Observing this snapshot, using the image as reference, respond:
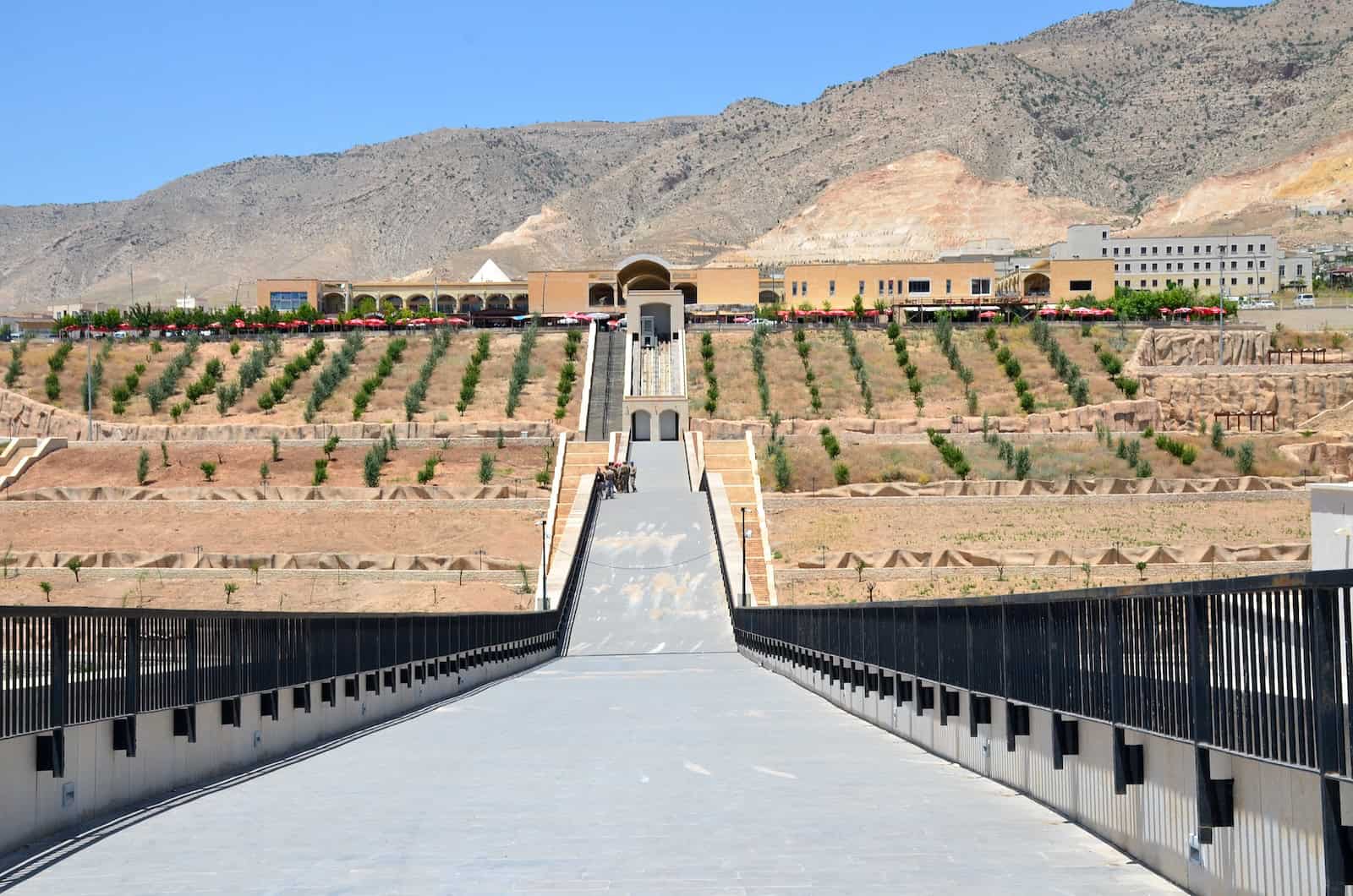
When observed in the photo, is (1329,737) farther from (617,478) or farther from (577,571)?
(617,478)

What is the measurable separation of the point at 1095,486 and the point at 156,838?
5040 cm

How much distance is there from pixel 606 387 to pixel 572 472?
63.9 ft

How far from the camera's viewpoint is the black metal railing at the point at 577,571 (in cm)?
4097

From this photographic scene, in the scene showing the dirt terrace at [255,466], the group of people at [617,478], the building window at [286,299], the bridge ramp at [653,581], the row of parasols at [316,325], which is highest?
the building window at [286,299]

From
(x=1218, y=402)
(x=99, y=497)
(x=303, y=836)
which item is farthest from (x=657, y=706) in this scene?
(x=1218, y=402)

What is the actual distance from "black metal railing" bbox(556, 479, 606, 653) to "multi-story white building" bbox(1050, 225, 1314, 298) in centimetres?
8510

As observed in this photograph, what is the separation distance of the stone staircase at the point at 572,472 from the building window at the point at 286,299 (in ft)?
162

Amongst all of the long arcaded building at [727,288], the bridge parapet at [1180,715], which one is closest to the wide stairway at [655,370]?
the long arcaded building at [727,288]

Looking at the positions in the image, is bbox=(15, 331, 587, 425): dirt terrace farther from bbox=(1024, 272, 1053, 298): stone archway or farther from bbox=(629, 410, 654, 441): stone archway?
bbox=(1024, 272, 1053, 298): stone archway

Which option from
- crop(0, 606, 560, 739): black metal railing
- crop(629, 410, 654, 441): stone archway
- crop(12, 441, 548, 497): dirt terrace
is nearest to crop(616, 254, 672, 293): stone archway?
crop(629, 410, 654, 441): stone archway

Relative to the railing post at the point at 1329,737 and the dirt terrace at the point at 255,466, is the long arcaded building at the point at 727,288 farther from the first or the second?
the railing post at the point at 1329,737

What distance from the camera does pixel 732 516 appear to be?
52.0 metres

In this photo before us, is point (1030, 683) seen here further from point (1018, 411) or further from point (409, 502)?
point (1018, 411)

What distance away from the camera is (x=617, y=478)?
57625 millimetres
